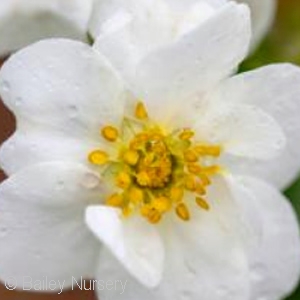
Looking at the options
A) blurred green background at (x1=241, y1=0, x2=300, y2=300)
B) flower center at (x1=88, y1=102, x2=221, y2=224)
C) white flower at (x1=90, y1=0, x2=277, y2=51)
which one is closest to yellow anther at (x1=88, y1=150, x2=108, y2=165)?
flower center at (x1=88, y1=102, x2=221, y2=224)

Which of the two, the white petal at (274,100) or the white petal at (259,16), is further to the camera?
the white petal at (259,16)

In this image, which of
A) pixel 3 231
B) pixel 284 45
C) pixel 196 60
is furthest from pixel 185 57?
pixel 284 45

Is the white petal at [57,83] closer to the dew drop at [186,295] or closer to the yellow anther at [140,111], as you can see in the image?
the yellow anther at [140,111]

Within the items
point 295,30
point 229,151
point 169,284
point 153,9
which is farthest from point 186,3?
point 295,30


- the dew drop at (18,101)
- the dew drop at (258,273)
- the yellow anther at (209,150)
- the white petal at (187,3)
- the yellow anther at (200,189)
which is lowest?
the dew drop at (258,273)

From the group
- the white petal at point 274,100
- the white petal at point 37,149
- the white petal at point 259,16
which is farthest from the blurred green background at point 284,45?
the white petal at point 37,149

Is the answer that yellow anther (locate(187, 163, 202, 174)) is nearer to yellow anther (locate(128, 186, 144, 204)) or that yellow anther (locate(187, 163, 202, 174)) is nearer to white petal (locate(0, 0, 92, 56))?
yellow anther (locate(128, 186, 144, 204))

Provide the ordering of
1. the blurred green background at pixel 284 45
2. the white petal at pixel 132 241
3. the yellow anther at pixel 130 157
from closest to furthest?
the white petal at pixel 132 241
the yellow anther at pixel 130 157
the blurred green background at pixel 284 45

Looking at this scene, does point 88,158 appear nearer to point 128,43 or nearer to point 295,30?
point 128,43
